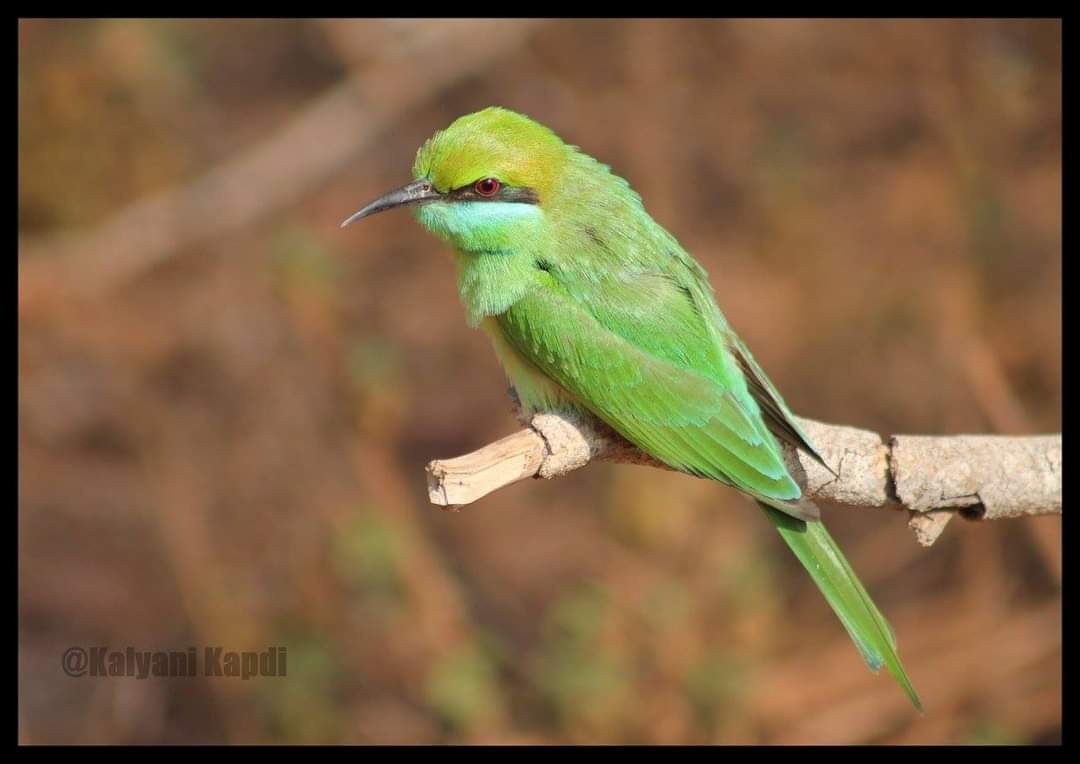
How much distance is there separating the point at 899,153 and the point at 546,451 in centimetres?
364

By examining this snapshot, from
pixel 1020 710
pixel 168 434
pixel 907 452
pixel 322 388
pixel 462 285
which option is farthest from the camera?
pixel 322 388

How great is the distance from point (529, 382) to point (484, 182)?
0.40 metres

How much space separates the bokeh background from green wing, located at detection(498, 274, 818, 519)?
1128mm

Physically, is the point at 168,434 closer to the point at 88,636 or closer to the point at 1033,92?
the point at 88,636

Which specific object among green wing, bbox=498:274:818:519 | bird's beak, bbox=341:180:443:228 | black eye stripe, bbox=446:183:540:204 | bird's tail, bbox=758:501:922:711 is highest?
bird's beak, bbox=341:180:443:228

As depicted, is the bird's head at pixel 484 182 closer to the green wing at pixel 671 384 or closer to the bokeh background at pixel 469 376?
the green wing at pixel 671 384

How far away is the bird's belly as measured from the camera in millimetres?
2246

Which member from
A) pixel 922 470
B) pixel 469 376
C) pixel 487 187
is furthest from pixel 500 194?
pixel 469 376

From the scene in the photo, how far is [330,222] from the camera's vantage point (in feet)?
16.6

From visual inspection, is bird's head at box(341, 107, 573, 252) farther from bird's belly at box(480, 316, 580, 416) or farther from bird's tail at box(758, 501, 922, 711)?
bird's tail at box(758, 501, 922, 711)

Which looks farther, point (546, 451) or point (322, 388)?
point (322, 388)

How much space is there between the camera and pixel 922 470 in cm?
203

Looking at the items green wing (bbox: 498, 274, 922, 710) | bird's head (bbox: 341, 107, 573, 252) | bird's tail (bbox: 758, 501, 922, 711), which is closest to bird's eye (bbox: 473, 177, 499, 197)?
bird's head (bbox: 341, 107, 573, 252)

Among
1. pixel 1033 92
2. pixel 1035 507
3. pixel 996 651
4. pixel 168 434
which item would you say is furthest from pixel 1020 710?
pixel 168 434
